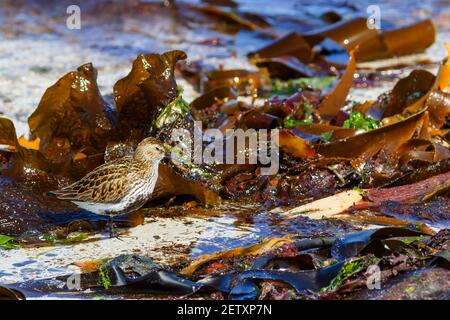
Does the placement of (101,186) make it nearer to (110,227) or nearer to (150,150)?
(110,227)

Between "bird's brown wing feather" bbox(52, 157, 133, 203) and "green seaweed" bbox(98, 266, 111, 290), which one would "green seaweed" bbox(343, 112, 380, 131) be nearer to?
"bird's brown wing feather" bbox(52, 157, 133, 203)

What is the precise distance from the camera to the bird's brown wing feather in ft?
14.2

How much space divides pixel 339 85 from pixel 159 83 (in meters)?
1.36

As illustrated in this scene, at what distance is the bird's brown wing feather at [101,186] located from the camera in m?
4.33

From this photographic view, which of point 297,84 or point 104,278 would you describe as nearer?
point 104,278

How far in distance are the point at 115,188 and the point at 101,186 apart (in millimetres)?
70

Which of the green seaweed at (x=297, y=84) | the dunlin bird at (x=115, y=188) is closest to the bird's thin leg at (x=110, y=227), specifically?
the dunlin bird at (x=115, y=188)

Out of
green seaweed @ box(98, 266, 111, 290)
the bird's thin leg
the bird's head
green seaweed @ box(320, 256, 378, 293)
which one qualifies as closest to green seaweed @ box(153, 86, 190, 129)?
the bird's head

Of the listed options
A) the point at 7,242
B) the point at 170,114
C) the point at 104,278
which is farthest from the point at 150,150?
the point at 104,278

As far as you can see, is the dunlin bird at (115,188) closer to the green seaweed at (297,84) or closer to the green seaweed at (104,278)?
the green seaweed at (104,278)

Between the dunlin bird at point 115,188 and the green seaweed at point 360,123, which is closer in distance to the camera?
the dunlin bird at point 115,188

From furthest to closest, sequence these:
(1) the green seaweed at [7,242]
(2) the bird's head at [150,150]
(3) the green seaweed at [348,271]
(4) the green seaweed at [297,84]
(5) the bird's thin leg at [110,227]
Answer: (4) the green seaweed at [297,84], (2) the bird's head at [150,150], (5) the bird's thin leg at [110,227], (1) the green seaweed at [7,242], (3) the green seaweed at [348,271]

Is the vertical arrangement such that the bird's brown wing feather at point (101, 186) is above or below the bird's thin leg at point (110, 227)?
above

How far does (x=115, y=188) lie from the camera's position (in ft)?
14.4
